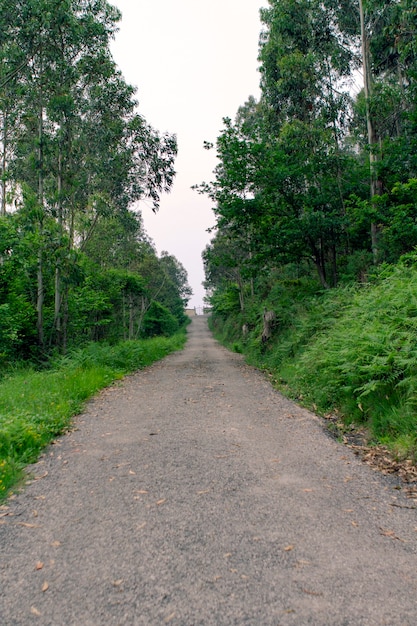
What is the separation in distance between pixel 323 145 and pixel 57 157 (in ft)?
34.7

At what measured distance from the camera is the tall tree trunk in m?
13.1

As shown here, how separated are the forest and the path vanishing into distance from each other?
8981 millimetres

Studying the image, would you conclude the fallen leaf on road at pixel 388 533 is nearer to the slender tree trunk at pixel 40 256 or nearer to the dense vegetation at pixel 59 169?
the dense vegetation at pixel 59 169

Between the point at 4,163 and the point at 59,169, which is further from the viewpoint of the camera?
the point at 4,163

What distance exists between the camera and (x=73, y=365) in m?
11.9

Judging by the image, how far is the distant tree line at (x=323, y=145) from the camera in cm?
1315

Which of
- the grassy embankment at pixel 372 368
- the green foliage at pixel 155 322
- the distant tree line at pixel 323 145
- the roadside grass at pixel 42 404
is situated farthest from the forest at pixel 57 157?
the green foliage at pixel 155 322

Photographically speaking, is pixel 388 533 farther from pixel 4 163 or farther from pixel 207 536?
pixel 4 163

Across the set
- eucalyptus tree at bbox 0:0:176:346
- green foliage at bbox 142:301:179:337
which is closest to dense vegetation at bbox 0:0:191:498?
eucalyptus tree at bbox 0:0:176:346

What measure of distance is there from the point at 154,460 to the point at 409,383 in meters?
3.45

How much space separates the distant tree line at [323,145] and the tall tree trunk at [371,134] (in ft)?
0.14

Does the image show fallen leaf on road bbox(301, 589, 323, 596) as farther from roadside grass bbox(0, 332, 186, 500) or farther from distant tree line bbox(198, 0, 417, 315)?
distant tree line bbox(198, 0, 417, 315)

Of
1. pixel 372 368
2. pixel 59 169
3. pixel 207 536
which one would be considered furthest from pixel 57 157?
pixel 207 536

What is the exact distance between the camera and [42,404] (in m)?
6.95
